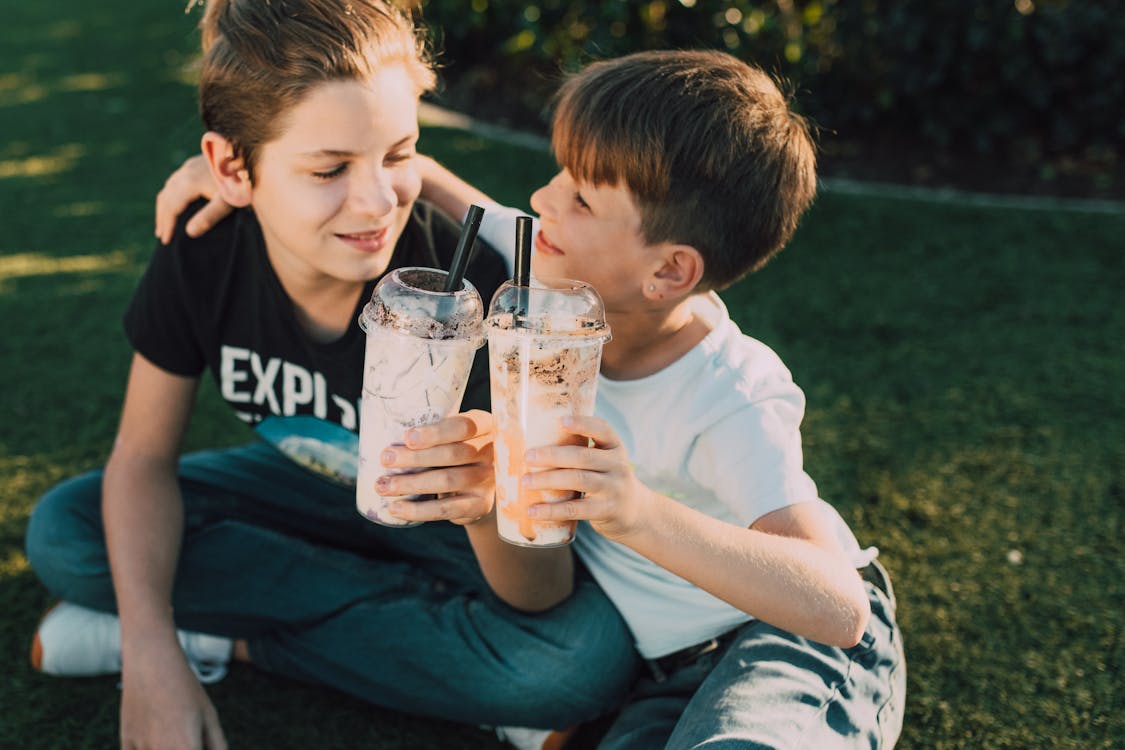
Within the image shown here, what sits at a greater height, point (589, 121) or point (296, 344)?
point (589, 121)

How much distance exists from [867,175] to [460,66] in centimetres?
292

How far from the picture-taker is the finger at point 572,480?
1537mm

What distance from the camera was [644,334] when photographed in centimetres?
223

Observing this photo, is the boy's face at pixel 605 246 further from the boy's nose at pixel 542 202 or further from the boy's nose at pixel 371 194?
the boy's nose at pixel 371 194

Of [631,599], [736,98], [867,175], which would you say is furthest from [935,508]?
[867,175]

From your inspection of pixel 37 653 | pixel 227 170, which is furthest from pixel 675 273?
pixel 37 653

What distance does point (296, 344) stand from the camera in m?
2.36

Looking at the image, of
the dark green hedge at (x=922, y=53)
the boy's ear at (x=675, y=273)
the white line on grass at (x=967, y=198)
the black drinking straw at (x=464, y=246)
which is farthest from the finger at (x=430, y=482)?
the dark green hedge at (x=922, y=53)

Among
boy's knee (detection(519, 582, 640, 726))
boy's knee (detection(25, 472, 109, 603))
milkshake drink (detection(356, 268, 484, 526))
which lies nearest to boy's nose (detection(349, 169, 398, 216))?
milkshake drink (detection(356, 268, 484, 526))

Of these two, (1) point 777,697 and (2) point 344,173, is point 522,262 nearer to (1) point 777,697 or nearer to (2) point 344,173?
(2) point 344,173

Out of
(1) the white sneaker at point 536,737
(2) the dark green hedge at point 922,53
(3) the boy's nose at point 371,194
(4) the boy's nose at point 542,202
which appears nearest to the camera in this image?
(3) the boy's nose at point 371,194

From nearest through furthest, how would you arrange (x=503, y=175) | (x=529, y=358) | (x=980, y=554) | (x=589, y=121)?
(x=529, y=358)
(x=589, y=121)
(x=980, y=554)
(x=503, y=175)

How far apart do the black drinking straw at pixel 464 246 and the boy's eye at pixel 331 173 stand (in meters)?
0.57

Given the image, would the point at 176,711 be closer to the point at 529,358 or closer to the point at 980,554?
the point at 529,358
